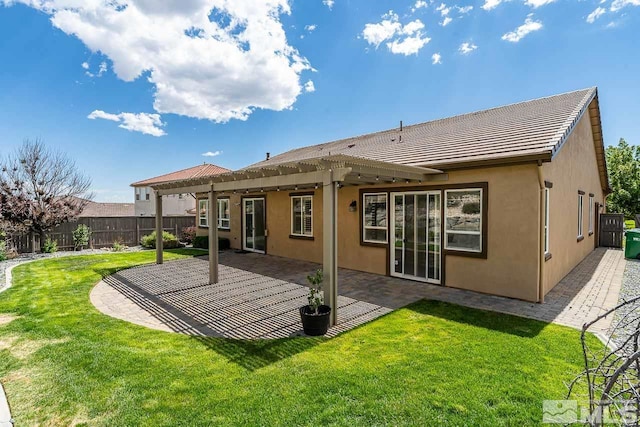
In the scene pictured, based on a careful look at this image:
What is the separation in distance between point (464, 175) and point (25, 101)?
18.4 meters

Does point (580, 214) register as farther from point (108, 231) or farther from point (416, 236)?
point (108, 231)

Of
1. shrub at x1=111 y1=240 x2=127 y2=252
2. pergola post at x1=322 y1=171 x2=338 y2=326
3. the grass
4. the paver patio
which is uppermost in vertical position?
pergola post at x1=322 y1=171 x2=338 y2=326

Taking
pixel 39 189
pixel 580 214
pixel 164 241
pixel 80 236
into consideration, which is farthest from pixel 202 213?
pixel 580 214

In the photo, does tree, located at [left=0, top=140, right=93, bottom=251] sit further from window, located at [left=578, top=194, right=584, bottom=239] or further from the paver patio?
window, located at [left=578, top=194, right=584, bottom=239]

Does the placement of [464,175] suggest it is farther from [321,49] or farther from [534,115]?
[321,49]

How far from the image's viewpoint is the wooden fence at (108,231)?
1435 centimetres

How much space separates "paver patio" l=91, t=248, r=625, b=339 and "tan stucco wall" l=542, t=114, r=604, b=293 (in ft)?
1.79

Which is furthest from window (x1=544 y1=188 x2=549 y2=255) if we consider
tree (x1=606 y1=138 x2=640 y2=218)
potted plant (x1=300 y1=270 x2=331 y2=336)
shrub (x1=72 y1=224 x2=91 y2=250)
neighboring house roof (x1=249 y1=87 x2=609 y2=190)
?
tree (x1=606 y1=138 x2=640 y2=218)

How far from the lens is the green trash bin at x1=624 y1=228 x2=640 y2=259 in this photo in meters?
11.7

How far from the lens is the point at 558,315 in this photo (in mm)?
5828

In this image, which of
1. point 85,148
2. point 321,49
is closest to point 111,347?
point 321,49

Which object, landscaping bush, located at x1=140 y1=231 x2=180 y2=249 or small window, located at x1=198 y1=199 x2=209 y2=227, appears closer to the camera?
landscaping bush, located at x1=140 y1=231 x2=180 y2=249

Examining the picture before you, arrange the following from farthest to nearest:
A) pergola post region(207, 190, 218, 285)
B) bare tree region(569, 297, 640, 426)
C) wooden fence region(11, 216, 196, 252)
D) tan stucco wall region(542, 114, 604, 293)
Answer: wooden fence region(11, 216, 196, 252), pergola post region(207, 190, 218, 285), tan stucco wall region(542, 114, 604, 293), bare tree region(569, 297, 640, 426)

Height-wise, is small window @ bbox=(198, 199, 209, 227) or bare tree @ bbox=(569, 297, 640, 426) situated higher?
small window @ bbox=(198, 199, 209, 227)
